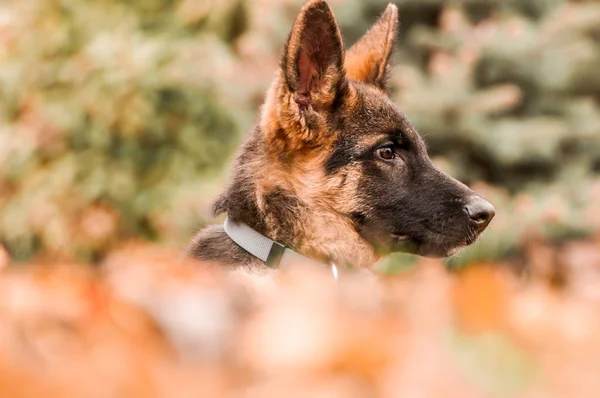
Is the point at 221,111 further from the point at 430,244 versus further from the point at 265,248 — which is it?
the point at 265,248

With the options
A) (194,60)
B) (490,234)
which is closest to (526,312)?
(490,234)

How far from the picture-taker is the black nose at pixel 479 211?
341 centimetres

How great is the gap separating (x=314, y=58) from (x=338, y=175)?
0.56 metres

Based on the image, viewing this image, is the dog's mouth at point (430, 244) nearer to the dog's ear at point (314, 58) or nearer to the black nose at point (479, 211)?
the black nose at point (479, 211)

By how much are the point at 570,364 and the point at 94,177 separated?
339 inches

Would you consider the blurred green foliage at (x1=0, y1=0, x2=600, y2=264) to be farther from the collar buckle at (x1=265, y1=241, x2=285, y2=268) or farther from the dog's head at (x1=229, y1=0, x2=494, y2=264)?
the collar buckle at (x1=265, y1=241, x2=285, y2=268)

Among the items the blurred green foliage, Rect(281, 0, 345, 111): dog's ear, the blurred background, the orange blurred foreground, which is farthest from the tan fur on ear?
the blurred green foliage

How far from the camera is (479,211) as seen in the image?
11.2ft

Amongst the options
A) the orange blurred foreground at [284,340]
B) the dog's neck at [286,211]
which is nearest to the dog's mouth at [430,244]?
the dog's neck at [286,211]

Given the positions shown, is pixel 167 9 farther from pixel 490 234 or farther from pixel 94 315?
pixel 94 315

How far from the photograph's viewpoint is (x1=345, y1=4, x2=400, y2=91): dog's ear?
4.18 metres

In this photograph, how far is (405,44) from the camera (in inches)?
290

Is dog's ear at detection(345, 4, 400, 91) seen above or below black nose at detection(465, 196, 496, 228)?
above

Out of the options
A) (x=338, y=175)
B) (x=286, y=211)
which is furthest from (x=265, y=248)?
(x=338, y=175)
